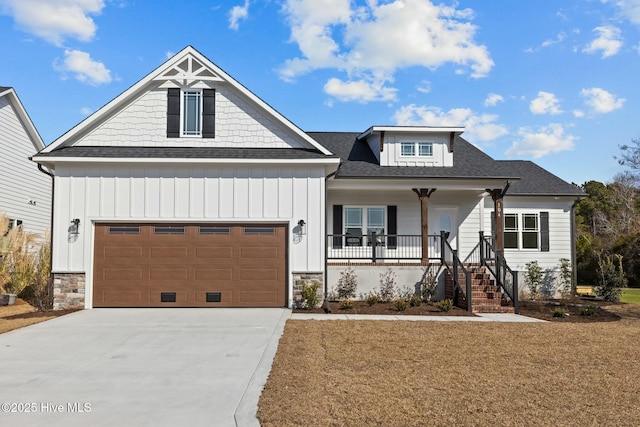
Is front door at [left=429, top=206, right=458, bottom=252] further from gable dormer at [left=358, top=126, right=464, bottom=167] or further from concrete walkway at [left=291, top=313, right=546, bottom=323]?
concrete walkway at [left=291, top=313, right=546, bottom=323]

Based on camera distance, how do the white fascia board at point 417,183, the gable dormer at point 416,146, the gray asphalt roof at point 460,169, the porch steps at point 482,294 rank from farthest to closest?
the gable dormer at point 416,146, the gray asphalt roof at point 460,169, the white fascia board at point 417,183, the porch steps at point 482,294

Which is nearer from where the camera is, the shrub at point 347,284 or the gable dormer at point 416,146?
the shrub at point 347,284

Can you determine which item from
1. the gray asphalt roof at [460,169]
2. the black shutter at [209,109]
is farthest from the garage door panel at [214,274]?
the gray asphalt roof at [460,169]

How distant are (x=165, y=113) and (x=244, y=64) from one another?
10.2 feet

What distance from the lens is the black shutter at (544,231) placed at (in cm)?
2065

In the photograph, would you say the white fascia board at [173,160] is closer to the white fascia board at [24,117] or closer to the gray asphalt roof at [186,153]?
the gray asphalt roof at [186,153]

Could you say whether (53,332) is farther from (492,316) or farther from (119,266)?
(492,316)

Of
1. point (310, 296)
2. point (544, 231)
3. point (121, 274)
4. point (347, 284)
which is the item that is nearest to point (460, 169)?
point (544, 231)

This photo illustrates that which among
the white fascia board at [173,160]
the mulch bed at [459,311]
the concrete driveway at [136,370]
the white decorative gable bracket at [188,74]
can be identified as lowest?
the mulch bed at [459,311]

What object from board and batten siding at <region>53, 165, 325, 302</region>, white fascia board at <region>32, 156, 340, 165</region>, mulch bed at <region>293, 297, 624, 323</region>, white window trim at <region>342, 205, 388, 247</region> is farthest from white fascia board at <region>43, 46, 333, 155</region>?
mulch bed at <region>293, 297, 624, 323</region>

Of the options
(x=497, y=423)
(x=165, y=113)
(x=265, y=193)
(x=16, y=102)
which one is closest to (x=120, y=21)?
(x=165, y=113)

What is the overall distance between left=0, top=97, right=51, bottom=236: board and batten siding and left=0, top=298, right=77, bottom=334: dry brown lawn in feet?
22.4

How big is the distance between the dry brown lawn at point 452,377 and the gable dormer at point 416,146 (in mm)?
9105

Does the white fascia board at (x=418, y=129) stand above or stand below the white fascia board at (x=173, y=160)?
above
